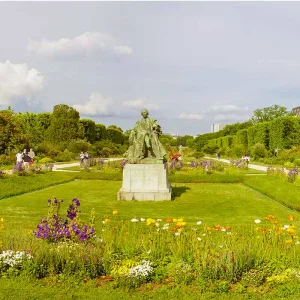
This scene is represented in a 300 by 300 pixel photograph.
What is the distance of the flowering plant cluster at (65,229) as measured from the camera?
5.77 metres

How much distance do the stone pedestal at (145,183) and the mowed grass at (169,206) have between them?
0.38 meters

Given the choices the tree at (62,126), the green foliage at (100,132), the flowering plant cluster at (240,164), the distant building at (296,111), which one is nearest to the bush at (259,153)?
the flowering plant cluster at (240,164)

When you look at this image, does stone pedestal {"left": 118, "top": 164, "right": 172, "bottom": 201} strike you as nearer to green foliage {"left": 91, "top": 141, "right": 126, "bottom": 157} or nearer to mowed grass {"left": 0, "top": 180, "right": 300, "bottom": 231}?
mowed grass {"left": 0, "top": 180, "right": 300, "bottom": 231}

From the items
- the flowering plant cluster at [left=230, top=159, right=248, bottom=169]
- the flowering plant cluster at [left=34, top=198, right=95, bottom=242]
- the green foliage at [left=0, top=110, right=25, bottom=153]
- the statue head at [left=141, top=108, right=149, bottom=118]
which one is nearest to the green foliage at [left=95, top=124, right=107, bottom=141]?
the green foliage at [left=0, top=110, right=25, bottom=153]

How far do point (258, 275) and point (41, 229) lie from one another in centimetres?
342

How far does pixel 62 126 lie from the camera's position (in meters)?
44.5

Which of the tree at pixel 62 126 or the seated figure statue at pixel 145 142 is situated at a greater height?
the tree at pixel 62 126

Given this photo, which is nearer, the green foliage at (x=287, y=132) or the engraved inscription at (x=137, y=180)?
the engraved inscription at (x=137, y=180)

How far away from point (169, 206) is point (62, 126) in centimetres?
3472

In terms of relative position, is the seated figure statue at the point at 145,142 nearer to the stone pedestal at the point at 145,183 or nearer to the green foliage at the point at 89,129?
the stone pedestal at the point at 145,183

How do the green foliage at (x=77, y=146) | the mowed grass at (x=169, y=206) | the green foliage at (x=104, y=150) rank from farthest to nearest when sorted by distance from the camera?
the green foliage at (x=104, y=150) < the green foliage at (x=77, y=146) < the mowed grass at (x=169, y=206)

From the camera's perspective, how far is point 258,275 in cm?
504

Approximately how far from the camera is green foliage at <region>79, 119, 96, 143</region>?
53878 mm

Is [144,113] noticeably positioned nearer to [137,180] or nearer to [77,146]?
[137,180]
